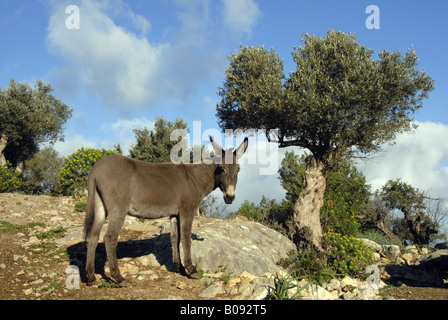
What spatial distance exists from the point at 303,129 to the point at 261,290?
10790 mm

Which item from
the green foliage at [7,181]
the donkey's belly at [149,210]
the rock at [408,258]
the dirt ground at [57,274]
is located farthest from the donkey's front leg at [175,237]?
the green foliage at [7,181]

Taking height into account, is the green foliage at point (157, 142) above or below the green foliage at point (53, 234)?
above

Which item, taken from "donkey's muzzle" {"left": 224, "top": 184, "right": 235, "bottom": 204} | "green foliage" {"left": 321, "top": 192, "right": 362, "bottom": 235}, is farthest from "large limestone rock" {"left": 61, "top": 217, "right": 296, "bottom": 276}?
"green foliage" {"left": 321, "top": 192, "right": 362, "bottom": 235}

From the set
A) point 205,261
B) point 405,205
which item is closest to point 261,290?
point 205,261

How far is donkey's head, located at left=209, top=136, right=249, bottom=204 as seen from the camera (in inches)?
324

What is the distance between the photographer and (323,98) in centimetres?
1464

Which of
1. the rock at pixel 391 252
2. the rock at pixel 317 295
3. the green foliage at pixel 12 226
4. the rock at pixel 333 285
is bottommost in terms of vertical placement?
the rock at pixel 391 252

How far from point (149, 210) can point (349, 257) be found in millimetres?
6747

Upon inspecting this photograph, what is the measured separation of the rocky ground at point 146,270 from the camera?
6949mm

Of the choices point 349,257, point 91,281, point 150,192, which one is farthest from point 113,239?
point 349,257

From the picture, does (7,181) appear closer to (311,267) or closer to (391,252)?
(311,267)

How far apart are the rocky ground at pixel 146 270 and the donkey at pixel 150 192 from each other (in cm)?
55

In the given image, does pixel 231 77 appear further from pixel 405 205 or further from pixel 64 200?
pixel 405 205

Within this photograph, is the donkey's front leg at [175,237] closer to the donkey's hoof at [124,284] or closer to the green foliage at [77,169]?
the donkey's hoof at [124,284]
